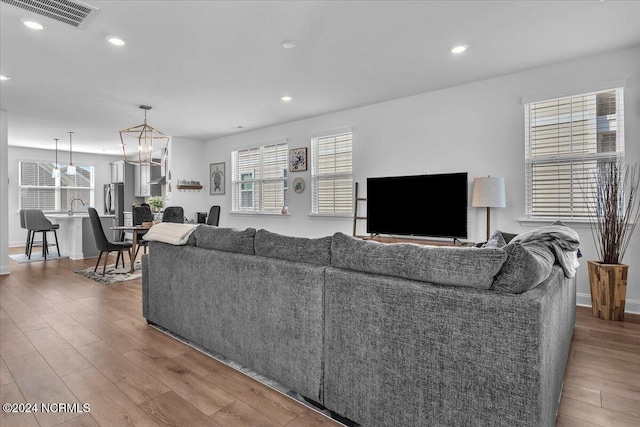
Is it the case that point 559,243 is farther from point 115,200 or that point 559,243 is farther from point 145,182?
point 115,200

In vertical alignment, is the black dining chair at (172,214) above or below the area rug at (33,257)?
above

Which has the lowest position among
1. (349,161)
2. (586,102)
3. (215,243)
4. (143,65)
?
(215,243)

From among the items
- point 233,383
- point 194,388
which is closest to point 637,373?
point 233,383

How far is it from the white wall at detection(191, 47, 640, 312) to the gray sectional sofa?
2.65 m

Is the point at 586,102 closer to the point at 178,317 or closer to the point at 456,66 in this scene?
the point at 456,66

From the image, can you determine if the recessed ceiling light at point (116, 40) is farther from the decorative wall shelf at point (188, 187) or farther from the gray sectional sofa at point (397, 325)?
the decorative wall shelf at point (188, 187)

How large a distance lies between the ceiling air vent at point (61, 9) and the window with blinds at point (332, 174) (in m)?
3.67

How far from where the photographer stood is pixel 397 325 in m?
1.49

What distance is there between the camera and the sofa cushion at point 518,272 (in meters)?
1.28

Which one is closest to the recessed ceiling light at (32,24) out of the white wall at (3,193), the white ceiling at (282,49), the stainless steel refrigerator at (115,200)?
the white ceiling at (282,49)

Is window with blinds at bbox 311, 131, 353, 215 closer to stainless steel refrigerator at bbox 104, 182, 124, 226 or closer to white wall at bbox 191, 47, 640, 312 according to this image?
white wall at bbox 191, 47, 640, 312

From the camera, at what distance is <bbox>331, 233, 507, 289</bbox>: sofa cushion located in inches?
52.6

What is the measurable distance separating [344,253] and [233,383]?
1.08 meters

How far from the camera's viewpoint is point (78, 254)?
22.0ft
